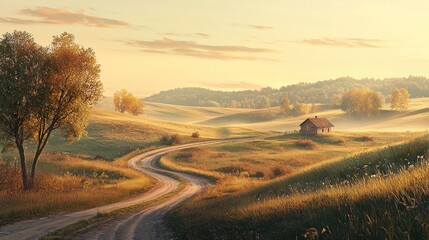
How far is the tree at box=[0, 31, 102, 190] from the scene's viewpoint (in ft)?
109

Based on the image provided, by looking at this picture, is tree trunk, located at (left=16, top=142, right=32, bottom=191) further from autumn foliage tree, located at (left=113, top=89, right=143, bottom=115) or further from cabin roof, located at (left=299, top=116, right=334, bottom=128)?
autumn foliage tree, located at (left=113, top=89, right=143, bottom=115)

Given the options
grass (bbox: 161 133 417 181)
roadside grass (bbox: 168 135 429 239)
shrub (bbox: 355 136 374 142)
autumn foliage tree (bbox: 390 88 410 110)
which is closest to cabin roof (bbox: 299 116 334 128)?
grass (bbox: 161 133 417 181)

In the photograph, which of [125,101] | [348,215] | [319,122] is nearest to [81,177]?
[348,215]

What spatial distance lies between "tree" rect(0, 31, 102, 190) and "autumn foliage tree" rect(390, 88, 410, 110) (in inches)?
7035

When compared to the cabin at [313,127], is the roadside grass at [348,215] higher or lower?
higher

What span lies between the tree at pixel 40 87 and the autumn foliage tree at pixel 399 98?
179 m

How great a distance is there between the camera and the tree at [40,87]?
1309 inches

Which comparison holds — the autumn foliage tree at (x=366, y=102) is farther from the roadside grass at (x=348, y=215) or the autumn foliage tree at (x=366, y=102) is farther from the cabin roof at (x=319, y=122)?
the roadside grass at (x=348, y=215)

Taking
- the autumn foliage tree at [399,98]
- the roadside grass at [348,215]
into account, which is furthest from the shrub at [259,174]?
the autumn foliage tree at [399,98]

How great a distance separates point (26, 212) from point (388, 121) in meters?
167

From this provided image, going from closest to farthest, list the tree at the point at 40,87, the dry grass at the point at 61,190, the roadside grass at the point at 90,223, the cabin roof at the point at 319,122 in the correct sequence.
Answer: the roadside grass at the point at 90,223 < the dry grass at the point at 61,190 < the tree at the point at 40,87 < the cabin roof at the point at 319,122

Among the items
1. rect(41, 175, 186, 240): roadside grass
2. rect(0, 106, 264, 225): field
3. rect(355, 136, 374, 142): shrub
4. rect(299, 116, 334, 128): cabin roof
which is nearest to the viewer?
rect(41, 175, 186, 240): roadside grass

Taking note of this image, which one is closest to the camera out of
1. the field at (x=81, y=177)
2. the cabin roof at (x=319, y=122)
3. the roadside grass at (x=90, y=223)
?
the roadside grass at (x=90, y=223)

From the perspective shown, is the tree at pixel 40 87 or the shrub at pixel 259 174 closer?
the tree at pixel 40 87
